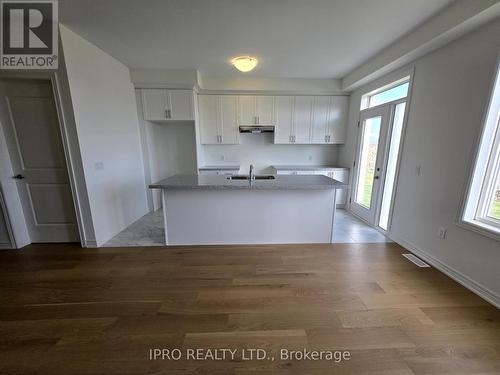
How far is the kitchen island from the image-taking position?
2.68 meters

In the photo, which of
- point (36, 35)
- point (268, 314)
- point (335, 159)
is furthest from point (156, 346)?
point (335, 159)

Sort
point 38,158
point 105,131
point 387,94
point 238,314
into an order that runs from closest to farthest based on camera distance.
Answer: point 238,314
point 38,158
point 105,131
point 387,94

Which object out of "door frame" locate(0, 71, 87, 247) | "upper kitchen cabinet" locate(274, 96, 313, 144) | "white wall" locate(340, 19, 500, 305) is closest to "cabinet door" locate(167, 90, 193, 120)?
"door frame" locate(0, 71, 87, 247)

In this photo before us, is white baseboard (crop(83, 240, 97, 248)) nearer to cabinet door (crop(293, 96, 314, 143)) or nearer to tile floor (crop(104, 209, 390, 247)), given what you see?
tile floor (crop(104, 209, 390, 247))

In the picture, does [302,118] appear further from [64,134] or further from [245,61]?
[64,134]

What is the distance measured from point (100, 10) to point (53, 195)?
93.7 inches

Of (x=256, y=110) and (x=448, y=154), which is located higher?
(x=256, y=110)

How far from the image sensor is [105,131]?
294cm

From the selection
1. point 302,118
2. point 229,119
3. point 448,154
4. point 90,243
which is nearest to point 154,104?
point 229,119

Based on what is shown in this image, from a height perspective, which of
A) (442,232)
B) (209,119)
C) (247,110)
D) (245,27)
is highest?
(245,27)

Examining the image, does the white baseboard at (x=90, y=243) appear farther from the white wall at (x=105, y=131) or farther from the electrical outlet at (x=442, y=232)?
the electrical outlet at (x=442, y=232)

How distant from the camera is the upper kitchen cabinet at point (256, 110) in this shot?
432 cm

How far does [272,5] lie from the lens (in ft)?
6.48

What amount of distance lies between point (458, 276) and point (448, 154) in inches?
51.2
